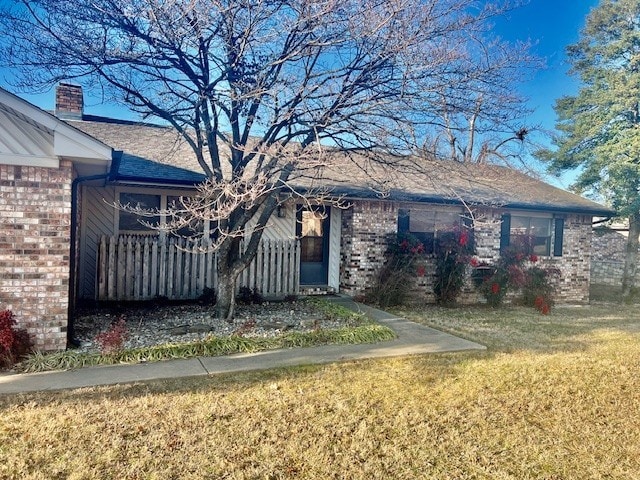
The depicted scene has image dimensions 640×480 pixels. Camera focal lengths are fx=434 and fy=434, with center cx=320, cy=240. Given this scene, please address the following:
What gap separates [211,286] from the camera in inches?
353

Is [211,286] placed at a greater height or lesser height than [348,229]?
lesser

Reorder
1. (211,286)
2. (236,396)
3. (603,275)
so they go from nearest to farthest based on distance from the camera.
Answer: (236,396) → (211,286) → (603,275)

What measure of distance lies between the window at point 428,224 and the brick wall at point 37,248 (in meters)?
7.55

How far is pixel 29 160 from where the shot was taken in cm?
501

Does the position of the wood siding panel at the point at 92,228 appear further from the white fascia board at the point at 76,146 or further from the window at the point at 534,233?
the window at the point at 534,233

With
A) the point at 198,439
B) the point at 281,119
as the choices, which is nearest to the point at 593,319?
the point at 281,119

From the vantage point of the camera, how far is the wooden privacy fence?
26.8ft

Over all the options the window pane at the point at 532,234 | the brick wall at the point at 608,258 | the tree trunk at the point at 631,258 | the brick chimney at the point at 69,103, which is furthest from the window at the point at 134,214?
the brick wall at the point at 608,258

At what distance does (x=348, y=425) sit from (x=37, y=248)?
4.15m

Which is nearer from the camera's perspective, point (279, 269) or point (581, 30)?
point (279, 269)

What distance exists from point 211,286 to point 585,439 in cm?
699

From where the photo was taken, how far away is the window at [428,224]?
10.8 meters

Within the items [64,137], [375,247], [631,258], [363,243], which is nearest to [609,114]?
[631,258]

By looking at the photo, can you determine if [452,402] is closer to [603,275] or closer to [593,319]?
[593,319]
